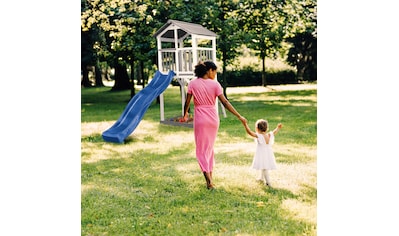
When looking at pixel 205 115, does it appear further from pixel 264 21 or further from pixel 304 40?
pixel 304 40

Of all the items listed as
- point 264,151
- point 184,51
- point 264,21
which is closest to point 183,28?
point 184,51

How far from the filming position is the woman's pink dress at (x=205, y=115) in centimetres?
417

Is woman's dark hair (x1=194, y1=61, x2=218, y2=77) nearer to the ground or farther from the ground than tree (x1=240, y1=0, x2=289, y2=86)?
nearer to the ground

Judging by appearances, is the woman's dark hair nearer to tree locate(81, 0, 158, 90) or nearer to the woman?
the woman

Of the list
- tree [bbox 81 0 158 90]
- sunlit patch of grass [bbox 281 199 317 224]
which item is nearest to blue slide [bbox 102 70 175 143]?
tree [bbox 81 0 158 90]

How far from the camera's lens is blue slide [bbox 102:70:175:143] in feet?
22.9

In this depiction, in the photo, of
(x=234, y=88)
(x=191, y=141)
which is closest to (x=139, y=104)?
(x=191, y=141)

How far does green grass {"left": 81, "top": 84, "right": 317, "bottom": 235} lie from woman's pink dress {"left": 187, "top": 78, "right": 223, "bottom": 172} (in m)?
0.35

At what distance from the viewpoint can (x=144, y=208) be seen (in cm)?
382

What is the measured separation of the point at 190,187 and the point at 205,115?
2.46 feet

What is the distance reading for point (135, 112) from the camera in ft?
24.7

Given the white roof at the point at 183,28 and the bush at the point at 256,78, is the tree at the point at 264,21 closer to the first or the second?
the bush at the point at 256,78
